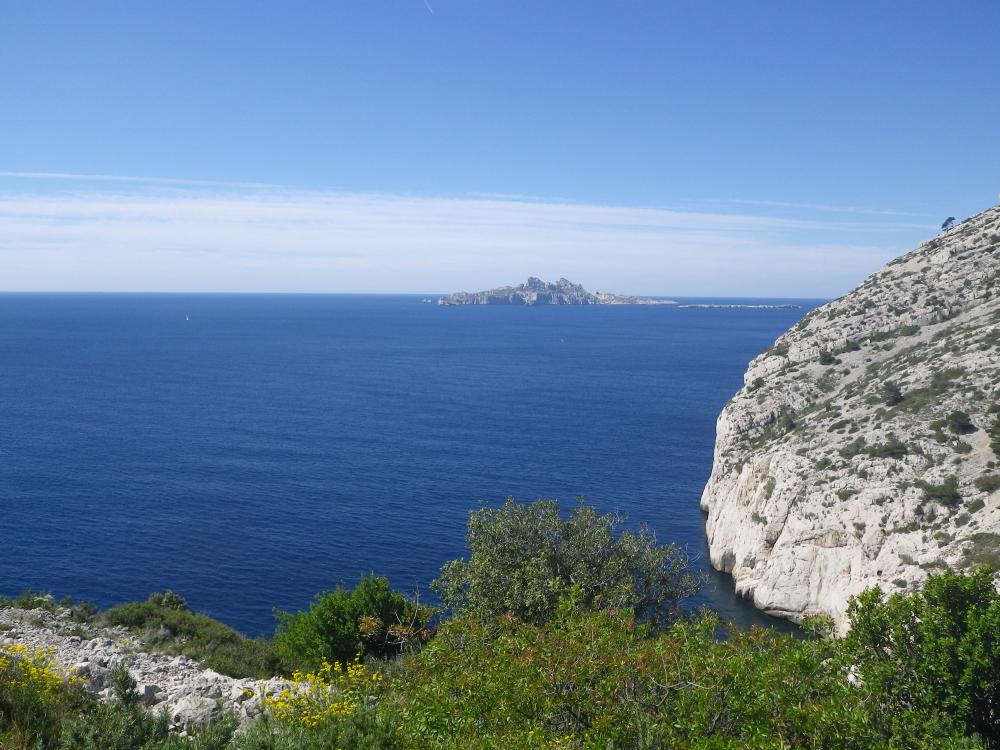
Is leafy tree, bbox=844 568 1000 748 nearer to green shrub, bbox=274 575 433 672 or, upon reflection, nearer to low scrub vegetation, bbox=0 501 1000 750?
low scrub vegetation, bbox=0 501 1000 750

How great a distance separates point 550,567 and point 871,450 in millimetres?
30198

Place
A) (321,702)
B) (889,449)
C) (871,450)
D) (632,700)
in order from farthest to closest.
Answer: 1. (871,450)
2. (889,449)
3. (321,702)
4. (632,700)

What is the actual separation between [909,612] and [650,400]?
9255 cm

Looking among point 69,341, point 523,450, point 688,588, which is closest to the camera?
point 688,588

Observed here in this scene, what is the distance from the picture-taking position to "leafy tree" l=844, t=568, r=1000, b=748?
599 inches

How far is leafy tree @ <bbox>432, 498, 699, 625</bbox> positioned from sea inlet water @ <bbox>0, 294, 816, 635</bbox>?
12593 millimetres

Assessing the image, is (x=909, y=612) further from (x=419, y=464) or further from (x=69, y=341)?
(x=69, y=341)

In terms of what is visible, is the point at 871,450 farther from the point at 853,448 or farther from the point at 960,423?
the point at 960,423

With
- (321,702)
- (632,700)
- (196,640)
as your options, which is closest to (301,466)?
(196,640)

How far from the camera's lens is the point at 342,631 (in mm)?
27016

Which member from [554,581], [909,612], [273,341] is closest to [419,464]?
[554,581]

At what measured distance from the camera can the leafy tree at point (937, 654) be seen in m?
15.2

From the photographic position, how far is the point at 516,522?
2922cm

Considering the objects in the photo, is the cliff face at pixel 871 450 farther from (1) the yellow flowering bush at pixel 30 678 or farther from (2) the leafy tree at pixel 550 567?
(1) the yellow flowering bush at pixel 30 678
